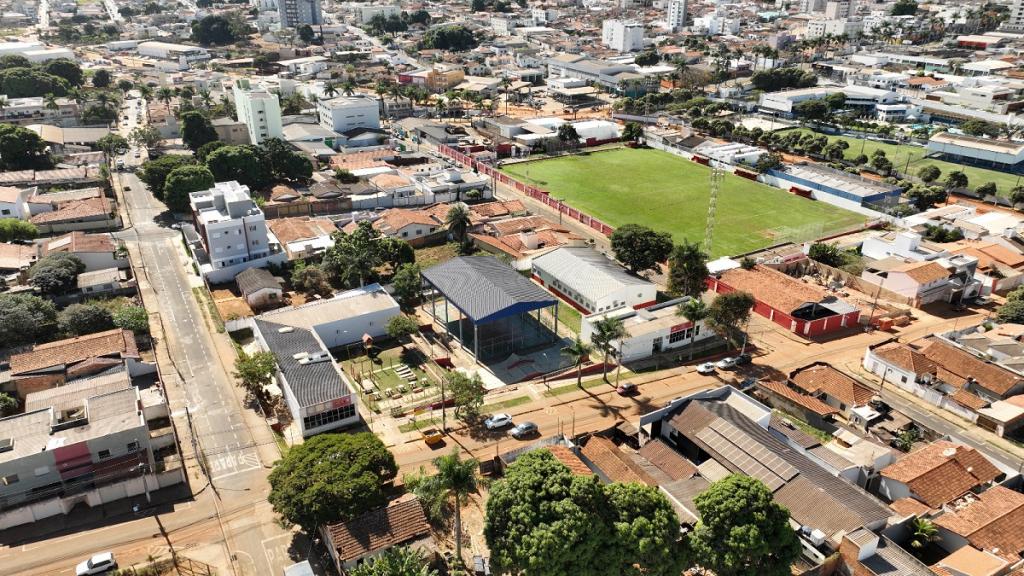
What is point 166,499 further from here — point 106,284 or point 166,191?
point 166,191

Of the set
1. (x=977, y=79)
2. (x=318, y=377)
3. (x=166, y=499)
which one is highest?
(x=977, y=79)

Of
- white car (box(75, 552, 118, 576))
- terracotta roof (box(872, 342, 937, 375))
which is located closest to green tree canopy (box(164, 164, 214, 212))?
white car (box(75, 552, 118, 576))

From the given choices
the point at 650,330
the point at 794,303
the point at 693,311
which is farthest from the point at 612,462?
the point at 794,303

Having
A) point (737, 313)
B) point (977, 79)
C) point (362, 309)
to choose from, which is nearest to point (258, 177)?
point (362, 309)

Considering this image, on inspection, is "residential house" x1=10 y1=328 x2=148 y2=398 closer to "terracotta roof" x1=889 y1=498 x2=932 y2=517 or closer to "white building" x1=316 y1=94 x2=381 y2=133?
"terracotta roof" x1=889 y1=498 x2=932 y2=517

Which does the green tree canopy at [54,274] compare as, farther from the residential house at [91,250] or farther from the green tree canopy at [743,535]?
the green tree canopy at [743,535]

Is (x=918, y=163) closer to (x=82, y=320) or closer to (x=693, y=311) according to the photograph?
(x=693, y=311)
